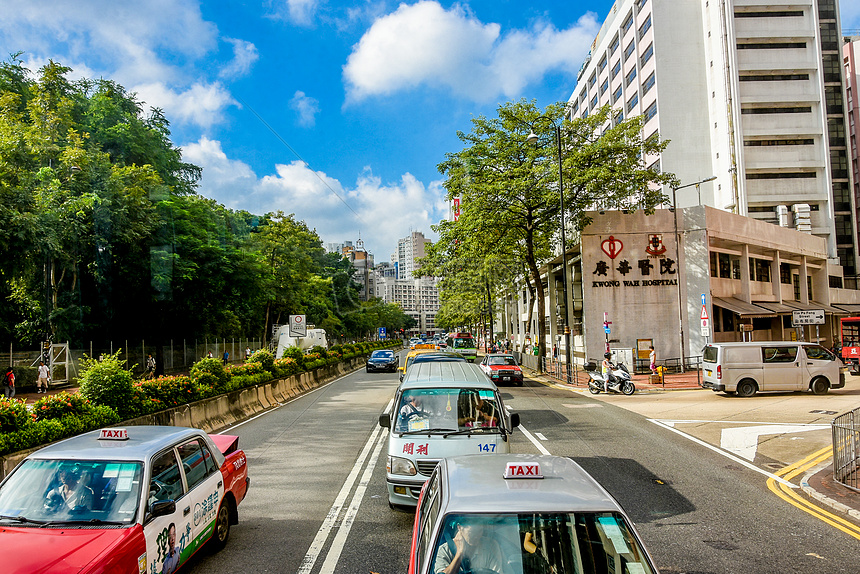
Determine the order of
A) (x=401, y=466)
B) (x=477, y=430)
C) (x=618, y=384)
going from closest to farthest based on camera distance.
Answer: (x=401, y=466), (x=477, y=430), (x=618, y=384)

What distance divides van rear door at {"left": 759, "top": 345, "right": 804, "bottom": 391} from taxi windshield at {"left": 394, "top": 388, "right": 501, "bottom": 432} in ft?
54.5

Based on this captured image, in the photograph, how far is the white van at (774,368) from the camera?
20.3 metres

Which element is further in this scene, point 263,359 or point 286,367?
point 286,367

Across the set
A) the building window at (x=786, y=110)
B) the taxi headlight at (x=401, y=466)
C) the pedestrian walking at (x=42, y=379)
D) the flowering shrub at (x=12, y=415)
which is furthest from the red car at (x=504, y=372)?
the building window at (x=786, y=110)

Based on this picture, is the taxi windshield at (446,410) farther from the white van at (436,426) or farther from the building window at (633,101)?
the building window at (633,101)

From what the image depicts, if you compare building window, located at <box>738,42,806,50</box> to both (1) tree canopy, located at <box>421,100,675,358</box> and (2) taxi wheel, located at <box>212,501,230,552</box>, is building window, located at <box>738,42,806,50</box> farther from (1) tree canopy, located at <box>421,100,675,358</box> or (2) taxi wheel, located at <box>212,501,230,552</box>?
(2) taxi wheel, located at <box>212,501,230,552</box>

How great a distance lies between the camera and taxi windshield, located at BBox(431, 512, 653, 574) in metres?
3.21

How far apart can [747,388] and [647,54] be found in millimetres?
45925

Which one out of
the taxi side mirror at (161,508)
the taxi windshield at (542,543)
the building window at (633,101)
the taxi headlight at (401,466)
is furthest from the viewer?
the building window at (633,101)

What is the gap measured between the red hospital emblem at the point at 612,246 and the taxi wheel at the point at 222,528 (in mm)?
30065

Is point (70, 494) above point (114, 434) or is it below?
below

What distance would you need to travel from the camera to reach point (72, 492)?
4.84 m

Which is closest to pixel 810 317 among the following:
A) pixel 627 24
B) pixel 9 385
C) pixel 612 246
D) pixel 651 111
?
pixel 612 246

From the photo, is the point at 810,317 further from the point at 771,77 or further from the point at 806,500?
the point at 771,77
